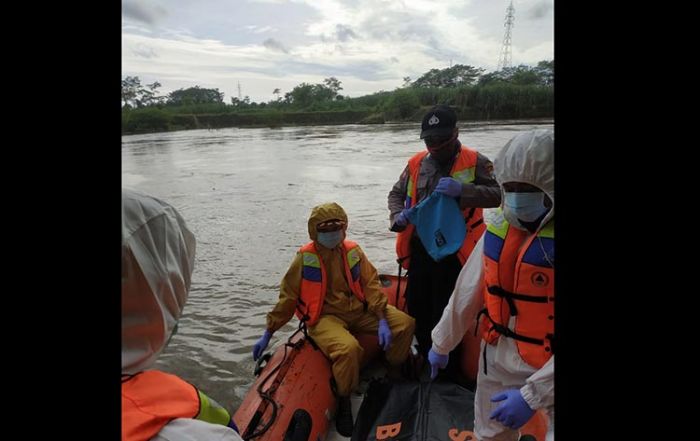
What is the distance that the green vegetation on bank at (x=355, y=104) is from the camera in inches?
1271

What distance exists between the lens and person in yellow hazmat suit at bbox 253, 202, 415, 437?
2.81 meters

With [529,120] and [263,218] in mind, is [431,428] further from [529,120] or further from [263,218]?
[529,120]

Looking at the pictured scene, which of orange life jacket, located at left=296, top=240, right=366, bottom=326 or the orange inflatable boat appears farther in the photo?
orange life jacket, located at left=296, top=240, right=366, bottom=326

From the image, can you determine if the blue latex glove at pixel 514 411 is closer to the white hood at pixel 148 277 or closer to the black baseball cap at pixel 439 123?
the white hood at pixel 148 277

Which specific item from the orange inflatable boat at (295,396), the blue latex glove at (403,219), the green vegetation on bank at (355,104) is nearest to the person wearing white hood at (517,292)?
the orange inflatable boat at (295,396)

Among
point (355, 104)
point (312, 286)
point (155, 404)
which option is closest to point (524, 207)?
point (155, 404)

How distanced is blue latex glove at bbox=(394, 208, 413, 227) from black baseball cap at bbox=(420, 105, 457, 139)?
0.44 metres

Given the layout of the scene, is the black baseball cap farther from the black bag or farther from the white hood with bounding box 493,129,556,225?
the black bag

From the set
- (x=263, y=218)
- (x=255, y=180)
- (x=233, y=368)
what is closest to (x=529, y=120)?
(x=255, y=180)

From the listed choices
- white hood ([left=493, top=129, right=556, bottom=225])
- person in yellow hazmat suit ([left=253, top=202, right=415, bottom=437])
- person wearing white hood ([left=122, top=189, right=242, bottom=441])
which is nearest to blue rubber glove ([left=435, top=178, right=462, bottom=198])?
person in yellow hazmat suit ([left=253, top=202, right=415, bottom=437])

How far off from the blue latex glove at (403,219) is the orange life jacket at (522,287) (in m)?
1.14
